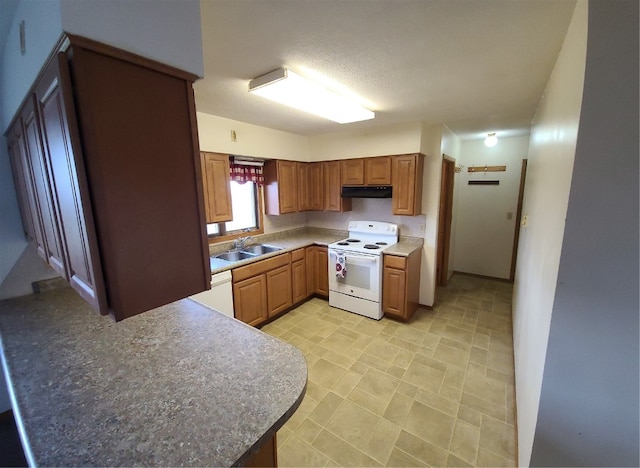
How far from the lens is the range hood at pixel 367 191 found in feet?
11.3

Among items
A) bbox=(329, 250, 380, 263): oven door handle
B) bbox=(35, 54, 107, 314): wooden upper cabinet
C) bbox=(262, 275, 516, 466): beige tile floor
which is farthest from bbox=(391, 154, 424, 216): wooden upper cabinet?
bbox=(35, 54, 107, 314): wooden upper cabinet

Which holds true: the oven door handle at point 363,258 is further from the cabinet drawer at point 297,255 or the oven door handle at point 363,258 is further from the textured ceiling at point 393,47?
the textured ceiling at point 393,47

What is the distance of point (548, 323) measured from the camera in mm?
1104

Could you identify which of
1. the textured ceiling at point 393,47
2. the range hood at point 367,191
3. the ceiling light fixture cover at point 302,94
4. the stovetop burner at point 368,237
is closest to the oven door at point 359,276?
the stovetop burner at point 368,237

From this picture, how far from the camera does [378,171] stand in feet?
11.4

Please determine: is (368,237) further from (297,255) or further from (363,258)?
(297,255)

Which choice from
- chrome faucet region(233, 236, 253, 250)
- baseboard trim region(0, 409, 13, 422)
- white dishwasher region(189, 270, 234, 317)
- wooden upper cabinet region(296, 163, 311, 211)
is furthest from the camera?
wooden upper cabinet region(296, 163, 311, 211)

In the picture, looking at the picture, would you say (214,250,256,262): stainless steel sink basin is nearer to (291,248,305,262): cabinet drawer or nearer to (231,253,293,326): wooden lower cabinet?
(231,253,293,326): wooden lower cabinet

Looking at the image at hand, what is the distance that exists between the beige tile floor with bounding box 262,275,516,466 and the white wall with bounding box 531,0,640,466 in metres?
0.86

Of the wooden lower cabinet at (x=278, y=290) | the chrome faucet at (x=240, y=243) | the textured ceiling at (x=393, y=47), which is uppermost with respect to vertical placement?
the textured ceiling at (x=393, y=47)

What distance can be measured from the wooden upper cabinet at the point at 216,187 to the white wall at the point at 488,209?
3.93m

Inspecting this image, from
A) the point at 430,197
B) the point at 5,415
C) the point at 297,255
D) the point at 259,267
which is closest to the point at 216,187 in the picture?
the point at 259,267

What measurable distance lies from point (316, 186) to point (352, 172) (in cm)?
65

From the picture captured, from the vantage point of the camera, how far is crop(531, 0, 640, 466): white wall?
86 centimetres
